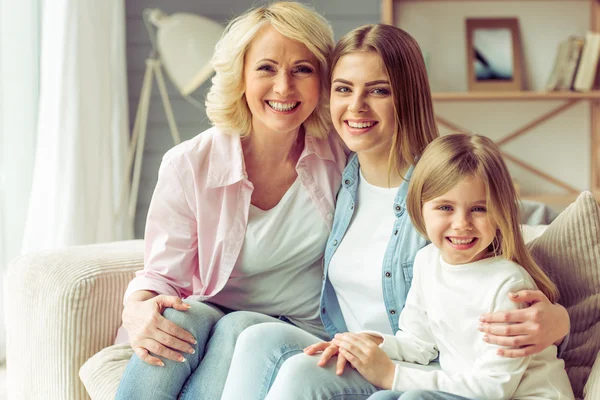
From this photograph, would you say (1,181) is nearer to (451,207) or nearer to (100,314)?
(100,314)

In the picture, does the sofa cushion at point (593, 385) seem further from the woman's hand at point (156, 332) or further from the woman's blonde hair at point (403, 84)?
the woman's hand at point (156, 332)

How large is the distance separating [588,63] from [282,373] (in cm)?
279

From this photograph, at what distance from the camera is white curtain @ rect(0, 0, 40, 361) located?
2.78m

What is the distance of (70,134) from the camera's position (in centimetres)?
285

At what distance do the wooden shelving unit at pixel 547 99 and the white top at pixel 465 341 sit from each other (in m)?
2.28

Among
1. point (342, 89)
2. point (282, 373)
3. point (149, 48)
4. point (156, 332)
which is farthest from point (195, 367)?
point (149, 48)

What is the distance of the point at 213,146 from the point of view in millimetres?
1861

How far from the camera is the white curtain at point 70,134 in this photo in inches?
111

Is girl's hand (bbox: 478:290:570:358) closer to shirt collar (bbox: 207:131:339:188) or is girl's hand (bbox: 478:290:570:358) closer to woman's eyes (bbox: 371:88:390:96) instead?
woman's eyes (bbox: 371:88:390:96)

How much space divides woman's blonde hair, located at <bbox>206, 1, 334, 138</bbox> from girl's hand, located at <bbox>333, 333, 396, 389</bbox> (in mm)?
666

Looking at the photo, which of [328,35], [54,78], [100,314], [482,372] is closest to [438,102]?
[54,78]

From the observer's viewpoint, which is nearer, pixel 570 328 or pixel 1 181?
pixel 570 328

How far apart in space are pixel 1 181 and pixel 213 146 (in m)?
1.27

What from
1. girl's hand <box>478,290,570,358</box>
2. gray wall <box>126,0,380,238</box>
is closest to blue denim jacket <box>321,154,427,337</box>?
girl's hand <box>478,290,570,358</box>
